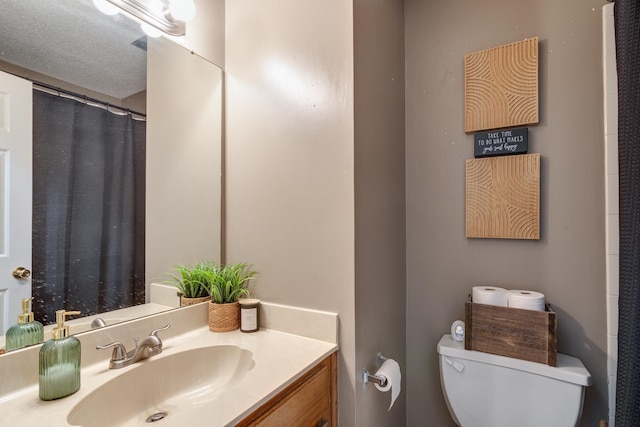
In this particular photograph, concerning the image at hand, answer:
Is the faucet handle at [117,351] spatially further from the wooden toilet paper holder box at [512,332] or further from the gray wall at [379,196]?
the wooden toilet paper holder box at [512,332]

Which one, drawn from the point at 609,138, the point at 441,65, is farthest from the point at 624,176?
the point at 441,65

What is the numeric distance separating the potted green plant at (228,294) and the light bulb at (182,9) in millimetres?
983

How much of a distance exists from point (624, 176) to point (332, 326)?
40.0 inches

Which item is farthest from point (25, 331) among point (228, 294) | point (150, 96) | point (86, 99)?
point (150, 96)

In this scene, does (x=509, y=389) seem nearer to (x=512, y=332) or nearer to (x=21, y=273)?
(x=512, y=332)

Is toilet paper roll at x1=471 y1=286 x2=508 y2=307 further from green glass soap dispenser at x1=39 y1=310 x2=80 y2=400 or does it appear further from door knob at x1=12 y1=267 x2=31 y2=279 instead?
door knob at x1=12 y1=267 x2=31 y2=279

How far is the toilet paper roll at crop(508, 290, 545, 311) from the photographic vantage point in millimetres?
1155

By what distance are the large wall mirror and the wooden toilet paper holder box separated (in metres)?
1.09

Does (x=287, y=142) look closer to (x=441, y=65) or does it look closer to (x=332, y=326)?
(x=332, y=326)

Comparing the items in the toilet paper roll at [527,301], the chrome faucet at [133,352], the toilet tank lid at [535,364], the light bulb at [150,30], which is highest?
the light bulb at [150,30]

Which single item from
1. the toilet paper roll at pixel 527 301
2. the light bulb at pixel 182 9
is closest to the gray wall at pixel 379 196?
the toilet paper roll at pixel 527 301

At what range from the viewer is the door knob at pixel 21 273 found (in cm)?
87

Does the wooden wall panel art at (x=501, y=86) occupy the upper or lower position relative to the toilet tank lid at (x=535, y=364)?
upper

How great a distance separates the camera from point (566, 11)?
124 centimetres
